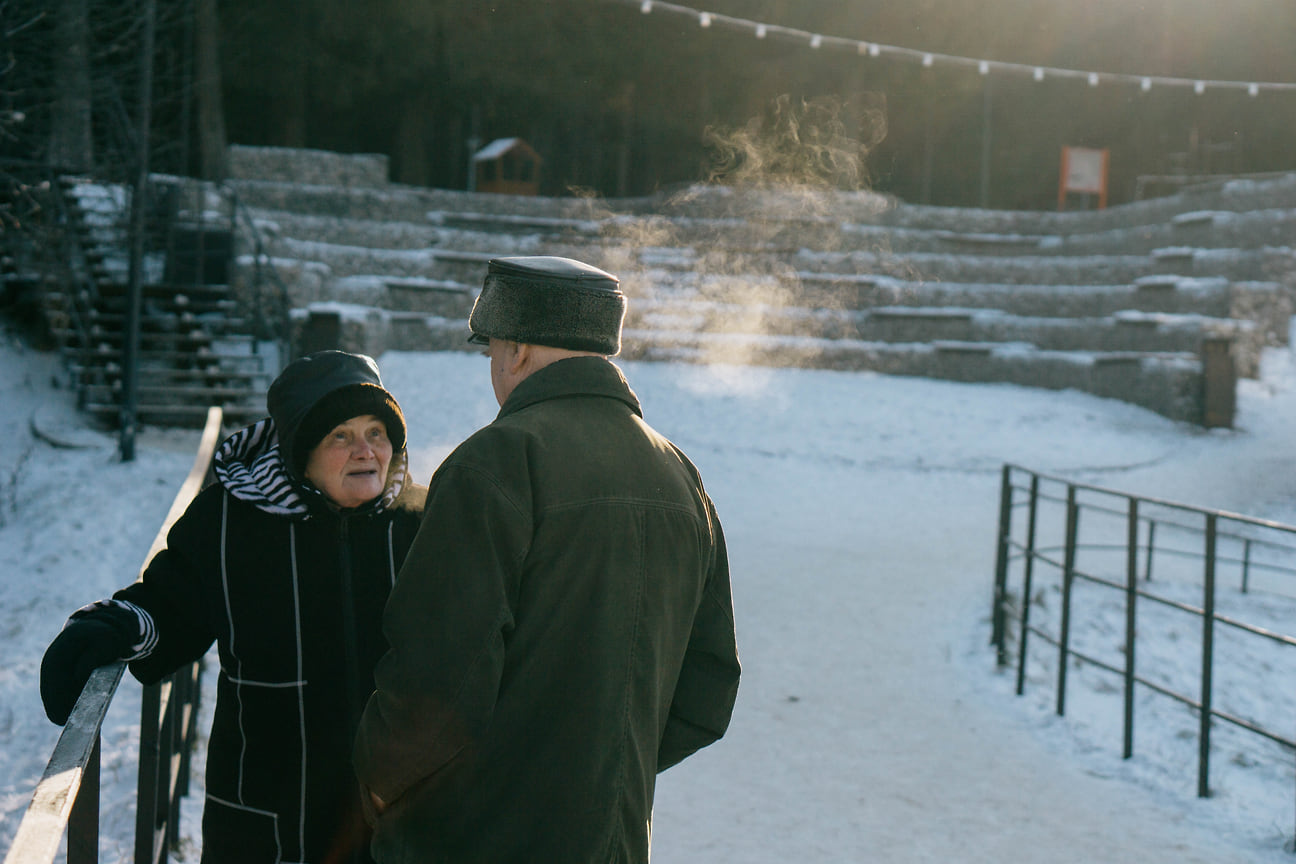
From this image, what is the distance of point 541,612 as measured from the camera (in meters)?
1.76

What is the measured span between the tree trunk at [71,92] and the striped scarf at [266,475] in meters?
11.1

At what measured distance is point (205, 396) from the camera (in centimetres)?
1191

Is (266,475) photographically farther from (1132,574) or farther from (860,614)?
(860,614)

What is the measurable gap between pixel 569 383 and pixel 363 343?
12.8 m

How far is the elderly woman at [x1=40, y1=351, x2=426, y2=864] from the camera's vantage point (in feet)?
7.48

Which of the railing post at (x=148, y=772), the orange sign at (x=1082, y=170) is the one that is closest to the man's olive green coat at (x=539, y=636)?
the railing post at (x=148, y=772)

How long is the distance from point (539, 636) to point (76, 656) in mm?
1036

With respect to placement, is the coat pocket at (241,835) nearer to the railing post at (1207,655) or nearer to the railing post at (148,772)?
the railing post at (148,772)

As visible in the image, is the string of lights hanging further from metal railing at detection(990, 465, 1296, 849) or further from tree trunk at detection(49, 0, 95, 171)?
metal railing at detection(990, 465, 1296, 849)

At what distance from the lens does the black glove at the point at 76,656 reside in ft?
6.97

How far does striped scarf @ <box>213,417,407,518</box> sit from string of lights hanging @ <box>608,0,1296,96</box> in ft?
62.2

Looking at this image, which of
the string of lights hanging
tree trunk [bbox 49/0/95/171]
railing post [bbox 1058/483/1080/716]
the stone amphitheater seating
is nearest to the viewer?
railing post [bbox 1058/483/1080/716]

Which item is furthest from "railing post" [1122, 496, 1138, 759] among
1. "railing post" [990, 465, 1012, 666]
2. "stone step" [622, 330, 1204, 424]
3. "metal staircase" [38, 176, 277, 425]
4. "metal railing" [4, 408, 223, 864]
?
"stone step" [622, 330, 1204, 424]

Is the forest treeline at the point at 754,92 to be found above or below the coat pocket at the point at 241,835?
above
